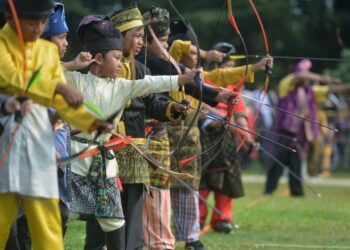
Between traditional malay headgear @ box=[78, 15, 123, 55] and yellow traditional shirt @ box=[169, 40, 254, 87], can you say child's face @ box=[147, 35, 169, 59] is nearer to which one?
yellow traditional shirt @ box=[169, 40, 254, 87]

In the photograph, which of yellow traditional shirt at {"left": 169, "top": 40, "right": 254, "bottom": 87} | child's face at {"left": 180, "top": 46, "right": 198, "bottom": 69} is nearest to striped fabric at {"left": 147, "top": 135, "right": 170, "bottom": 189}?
yellow traditional shirt at {"left": 169, "top": 40, "right": 254, "bottom": 87}

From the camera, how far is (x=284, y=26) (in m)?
29.5

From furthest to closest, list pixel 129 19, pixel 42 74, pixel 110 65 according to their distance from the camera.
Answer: pixel 129 19, pixel 110 65, pixel 42 74

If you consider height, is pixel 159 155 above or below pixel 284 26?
below

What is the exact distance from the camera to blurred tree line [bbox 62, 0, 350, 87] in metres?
27.8

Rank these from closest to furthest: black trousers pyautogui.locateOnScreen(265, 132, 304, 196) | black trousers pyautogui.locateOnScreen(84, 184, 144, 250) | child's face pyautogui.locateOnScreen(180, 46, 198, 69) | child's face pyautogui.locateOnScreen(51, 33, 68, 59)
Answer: child's face pyautogui.locateOnScreen(51, 33, 68, 59) < black trousers pyautogui.locateOnScreen(84, 184, 144, 250) < child's face pyautogui.locateOnScreen(180, 46, 198, 69) < black trousers pyautogui.locateOnScreen(265, 132, 304, 196)

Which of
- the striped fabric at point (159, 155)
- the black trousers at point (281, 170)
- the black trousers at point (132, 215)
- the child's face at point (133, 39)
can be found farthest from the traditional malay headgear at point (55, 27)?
the black trousers at point (281, 170)

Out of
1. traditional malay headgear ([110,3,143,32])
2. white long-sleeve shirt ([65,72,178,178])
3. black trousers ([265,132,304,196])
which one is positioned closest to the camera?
A: white long-sleeve shirt ([65,72,178,178])

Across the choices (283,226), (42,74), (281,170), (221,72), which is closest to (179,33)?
(221,72)

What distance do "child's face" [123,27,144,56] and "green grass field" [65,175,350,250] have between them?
1.97 m

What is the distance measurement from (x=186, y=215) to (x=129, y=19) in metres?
2.14

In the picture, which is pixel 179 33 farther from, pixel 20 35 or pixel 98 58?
pixel 20 35

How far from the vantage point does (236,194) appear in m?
10.4

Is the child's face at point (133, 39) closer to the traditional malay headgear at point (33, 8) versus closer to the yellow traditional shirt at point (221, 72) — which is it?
the yellow traditional shirt at point (221, 72)
